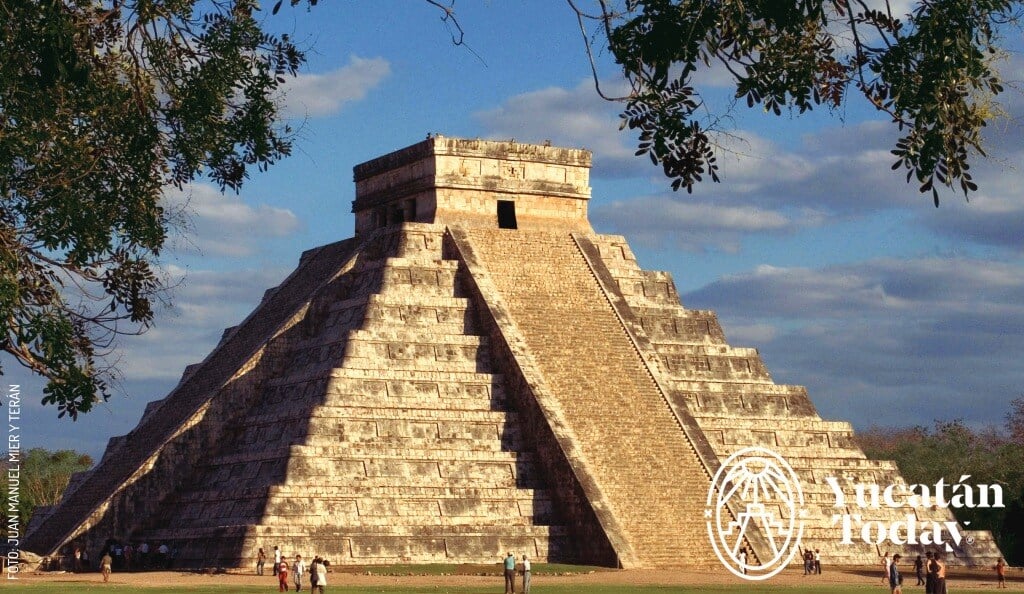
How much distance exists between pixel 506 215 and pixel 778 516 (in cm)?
1096

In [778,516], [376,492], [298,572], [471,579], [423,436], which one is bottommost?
[471,579]

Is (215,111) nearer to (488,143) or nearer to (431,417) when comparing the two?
(431,417)

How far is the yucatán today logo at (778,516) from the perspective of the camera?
1499 inches

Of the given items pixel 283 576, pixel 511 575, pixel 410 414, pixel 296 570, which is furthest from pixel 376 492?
pixel 511 575

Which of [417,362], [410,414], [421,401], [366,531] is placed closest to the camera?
[366,531]

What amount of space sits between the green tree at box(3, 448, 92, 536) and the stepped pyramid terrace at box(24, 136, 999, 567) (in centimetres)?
1104

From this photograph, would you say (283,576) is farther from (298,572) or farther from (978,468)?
(978,468)

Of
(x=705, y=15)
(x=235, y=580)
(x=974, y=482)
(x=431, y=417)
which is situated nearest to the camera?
(x=705, y=15)

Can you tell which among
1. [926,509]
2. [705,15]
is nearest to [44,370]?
[705,15]

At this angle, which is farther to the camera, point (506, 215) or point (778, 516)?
point (506, 215)

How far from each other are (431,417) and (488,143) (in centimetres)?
861

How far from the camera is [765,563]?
38.0m

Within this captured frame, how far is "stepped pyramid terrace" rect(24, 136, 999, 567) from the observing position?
37156 millimetres

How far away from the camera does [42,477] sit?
73250 millimetres
